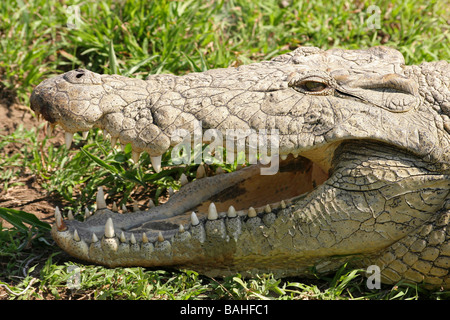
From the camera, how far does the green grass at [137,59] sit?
11.8 ft

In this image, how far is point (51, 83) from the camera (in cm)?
341

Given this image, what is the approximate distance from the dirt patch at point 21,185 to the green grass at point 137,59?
48mm

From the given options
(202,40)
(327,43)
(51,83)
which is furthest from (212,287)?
(327,43)

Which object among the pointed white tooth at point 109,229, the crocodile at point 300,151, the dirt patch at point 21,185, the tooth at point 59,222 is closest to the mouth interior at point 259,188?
the crocodile at point 300,151

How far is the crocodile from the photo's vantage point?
3.34 meters

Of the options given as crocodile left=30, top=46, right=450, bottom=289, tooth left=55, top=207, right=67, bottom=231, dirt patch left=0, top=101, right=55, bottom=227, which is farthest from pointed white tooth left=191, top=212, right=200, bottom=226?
dirt patch left=0, top=101, right=55, bottom=227

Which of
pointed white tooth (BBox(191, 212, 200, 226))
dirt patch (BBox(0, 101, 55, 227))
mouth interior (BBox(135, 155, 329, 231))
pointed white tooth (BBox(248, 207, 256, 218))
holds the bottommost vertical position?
dirt patch (BBox(0, 101, 55, 227))

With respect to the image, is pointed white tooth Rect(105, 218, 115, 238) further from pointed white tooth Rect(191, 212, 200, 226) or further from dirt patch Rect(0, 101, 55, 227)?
dirt patch Rect(0, 101, 55, 227)

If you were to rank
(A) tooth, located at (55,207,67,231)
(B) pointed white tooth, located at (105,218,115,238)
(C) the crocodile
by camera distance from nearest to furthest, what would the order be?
(C) the crocodile
(B) pointed white tooth, located at (105,218,115,238)
(A) tooth, located at (55,207,67,231)

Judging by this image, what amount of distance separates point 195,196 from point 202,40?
2300mm

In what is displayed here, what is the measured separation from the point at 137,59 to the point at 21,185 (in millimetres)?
1624

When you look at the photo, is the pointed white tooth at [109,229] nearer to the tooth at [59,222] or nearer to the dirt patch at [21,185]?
the tooth at [59,222]

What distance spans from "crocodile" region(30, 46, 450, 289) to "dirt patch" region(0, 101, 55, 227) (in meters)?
0.96

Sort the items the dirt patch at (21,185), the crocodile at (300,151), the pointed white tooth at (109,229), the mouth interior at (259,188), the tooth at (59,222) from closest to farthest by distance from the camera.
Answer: the crocodile at (300,151), the pointed white tooth at (109,229), the tooth at (59,222), the mouth interior at (259,188), the dirt patch at (21,185)
